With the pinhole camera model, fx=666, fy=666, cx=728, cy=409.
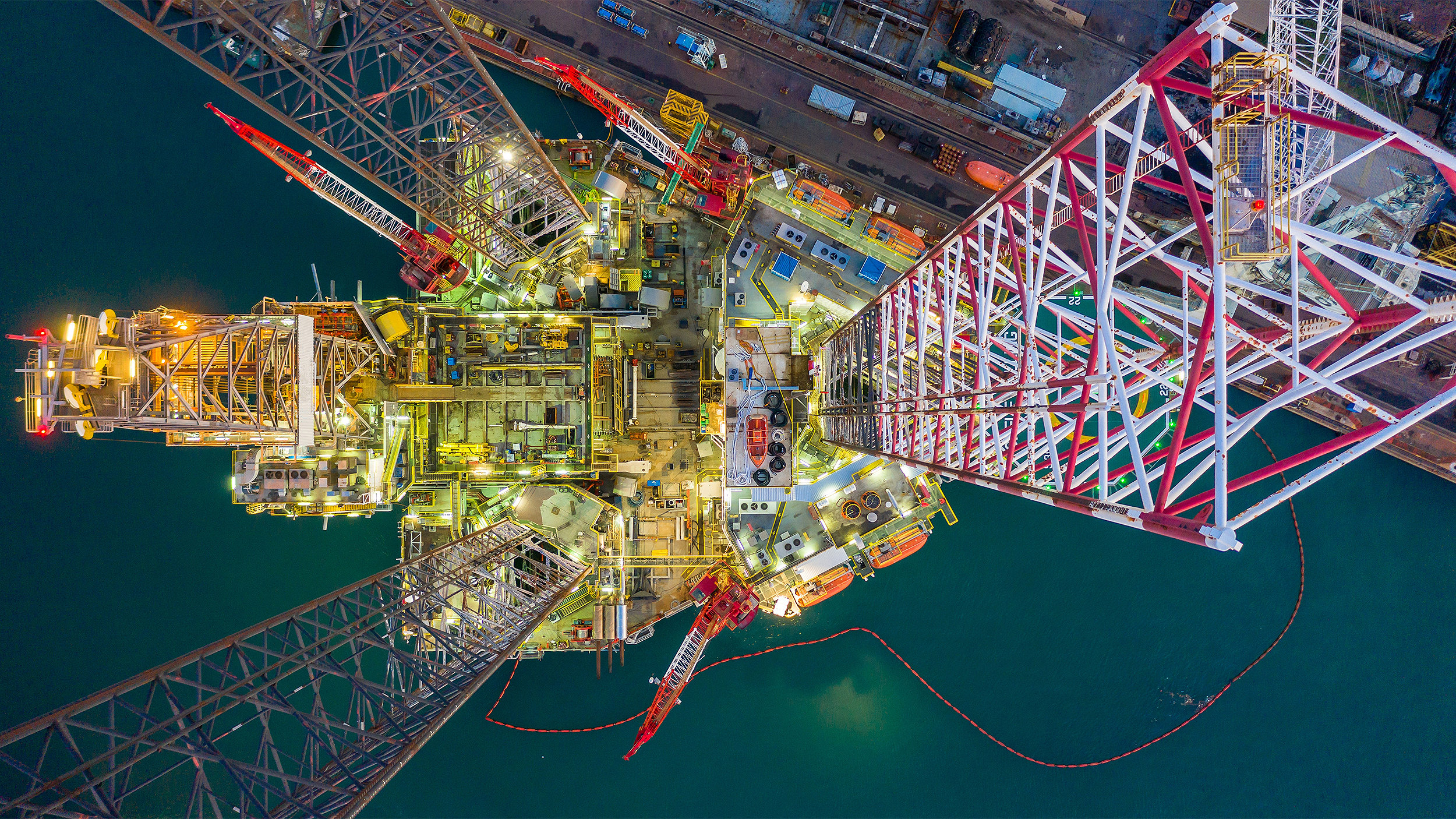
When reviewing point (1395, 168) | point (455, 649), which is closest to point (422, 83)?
point (455, 649)

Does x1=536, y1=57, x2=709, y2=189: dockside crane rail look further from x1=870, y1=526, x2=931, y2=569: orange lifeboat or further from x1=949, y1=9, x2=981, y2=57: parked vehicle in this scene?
x1=870, y1=526, x2=931, y2=569: orange lifeboat

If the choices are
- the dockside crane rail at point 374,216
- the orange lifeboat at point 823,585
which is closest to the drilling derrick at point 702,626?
the orange lifeboat at point 823,585

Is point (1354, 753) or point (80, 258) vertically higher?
point (80, 258)

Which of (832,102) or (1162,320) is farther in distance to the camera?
(832,102)

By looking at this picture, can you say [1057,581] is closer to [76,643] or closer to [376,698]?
[376,698]

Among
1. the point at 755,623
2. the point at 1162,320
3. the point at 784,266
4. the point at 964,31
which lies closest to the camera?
the point at 1162,320

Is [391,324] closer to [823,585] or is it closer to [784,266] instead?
[784,266]

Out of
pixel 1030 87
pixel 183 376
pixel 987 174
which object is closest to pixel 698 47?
pixel 987 174

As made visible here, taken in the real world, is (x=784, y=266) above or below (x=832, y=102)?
below
